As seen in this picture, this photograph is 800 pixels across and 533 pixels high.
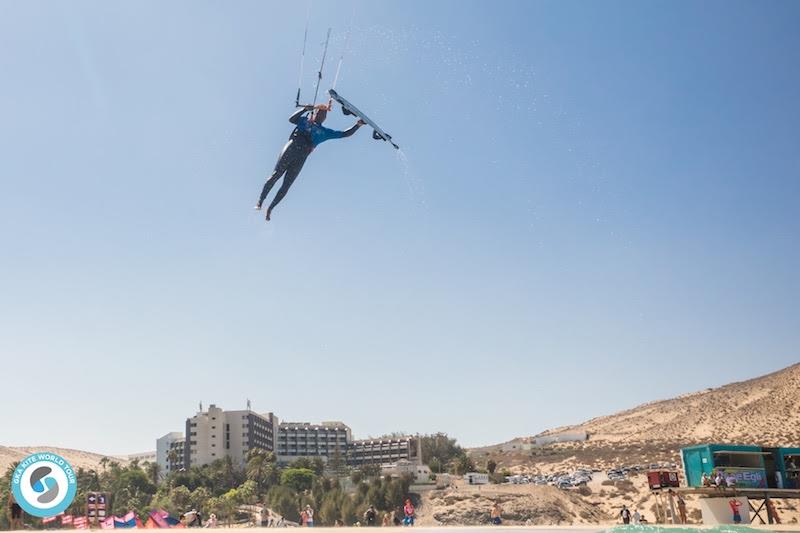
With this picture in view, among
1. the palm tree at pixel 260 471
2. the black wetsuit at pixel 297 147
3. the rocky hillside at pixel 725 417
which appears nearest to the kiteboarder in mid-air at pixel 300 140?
the black wetsuit at pixel 297 147

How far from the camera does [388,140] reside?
23.3 m

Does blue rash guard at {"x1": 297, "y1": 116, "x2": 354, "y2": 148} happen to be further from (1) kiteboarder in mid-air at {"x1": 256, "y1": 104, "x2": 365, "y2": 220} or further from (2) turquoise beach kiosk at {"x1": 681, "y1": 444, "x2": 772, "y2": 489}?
(2) turquoise beach kiosk at {"x1": 681, "y1": 444, "x2": 772, "y2": 489}

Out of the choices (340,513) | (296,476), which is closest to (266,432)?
(296,476)

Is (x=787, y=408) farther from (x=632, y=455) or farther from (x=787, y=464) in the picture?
(x=787, y=464)

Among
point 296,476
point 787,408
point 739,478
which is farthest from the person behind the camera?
point 787,408

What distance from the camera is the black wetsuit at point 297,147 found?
2331cm

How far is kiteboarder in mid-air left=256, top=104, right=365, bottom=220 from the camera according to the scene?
23.2 metres

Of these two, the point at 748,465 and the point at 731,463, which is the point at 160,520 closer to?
the point at 731,463

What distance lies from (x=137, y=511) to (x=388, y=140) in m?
94.0

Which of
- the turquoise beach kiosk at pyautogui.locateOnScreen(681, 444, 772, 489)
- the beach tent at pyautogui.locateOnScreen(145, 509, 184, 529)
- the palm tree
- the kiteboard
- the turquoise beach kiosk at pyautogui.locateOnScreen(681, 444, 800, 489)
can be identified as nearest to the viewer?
the kiteboard
